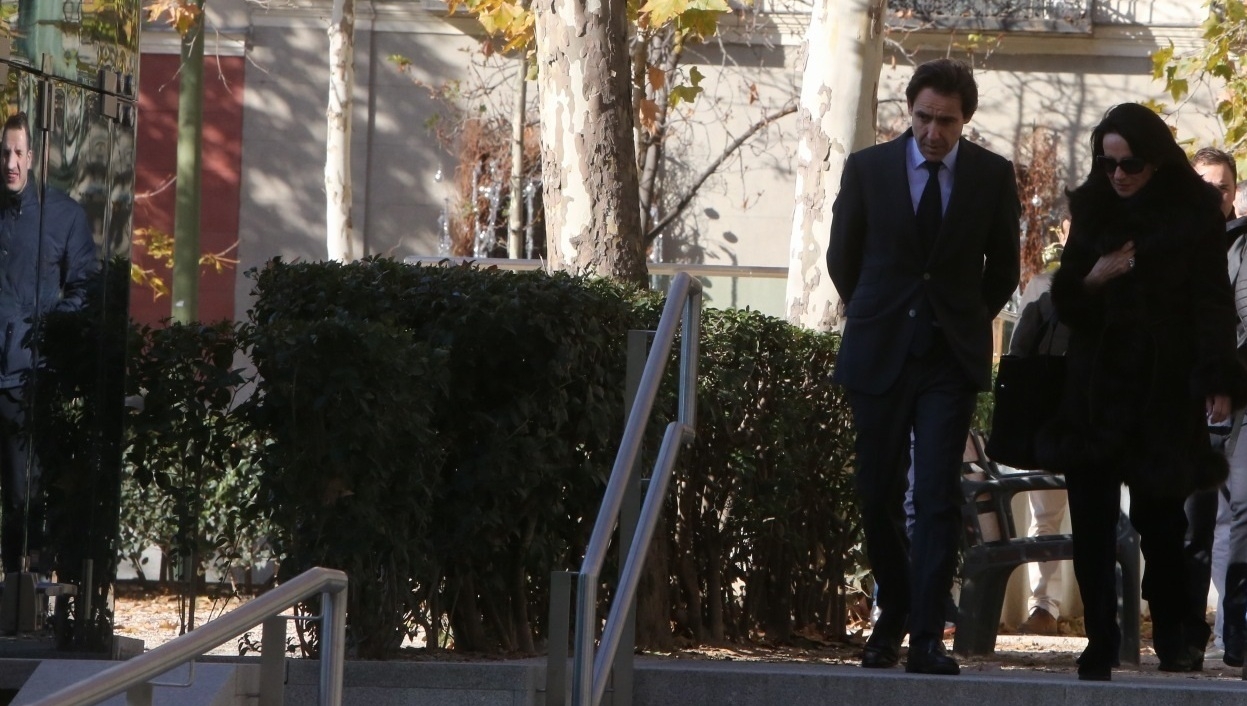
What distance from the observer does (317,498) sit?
17.2 ft

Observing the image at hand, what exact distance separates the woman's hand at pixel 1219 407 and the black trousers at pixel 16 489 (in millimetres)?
3550

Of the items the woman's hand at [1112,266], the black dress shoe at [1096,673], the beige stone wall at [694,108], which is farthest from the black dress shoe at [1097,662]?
the beige stone wall at [694,108]

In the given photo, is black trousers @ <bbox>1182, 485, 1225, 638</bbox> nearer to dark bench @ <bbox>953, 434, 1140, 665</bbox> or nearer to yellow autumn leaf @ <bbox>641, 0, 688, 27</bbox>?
dark bench @ <bbox>953, 434, 1140, 665</bbox>

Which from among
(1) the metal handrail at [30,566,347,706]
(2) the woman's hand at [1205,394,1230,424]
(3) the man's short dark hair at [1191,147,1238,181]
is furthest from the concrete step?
(3) the man's short dark hair at [1191,147,1238,181]

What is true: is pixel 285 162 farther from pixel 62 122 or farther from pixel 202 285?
pixel 62 122

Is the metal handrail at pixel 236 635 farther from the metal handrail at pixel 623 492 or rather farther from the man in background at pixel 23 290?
the man in background at pixel 23 290

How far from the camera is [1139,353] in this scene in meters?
5.49

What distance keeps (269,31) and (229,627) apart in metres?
23.1

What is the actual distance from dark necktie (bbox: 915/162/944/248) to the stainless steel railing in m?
0.74

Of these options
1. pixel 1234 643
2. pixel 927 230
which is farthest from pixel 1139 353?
pixel 1234 643

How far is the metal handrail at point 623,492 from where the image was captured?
4.32 meters

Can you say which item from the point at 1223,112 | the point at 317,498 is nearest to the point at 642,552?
the point at 317,498

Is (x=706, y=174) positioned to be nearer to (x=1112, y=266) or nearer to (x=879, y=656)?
(x=1112, y=266)

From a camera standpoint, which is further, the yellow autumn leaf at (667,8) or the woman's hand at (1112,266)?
the yellow autumn leaf at (667,8)
